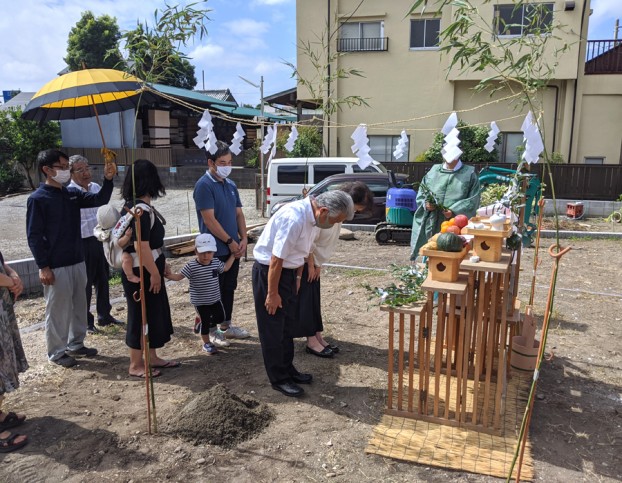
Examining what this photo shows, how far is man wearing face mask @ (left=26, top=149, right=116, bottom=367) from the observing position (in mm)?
3625

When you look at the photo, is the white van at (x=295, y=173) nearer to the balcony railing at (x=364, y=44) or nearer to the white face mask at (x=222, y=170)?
the balcony railing at (x=364, y=44)

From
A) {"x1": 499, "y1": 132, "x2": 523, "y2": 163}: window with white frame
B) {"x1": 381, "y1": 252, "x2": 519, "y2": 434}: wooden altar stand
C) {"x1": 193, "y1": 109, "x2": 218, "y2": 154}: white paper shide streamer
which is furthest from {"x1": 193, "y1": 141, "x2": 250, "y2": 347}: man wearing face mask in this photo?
{"x1": 499, "y1": 132, "x2": 523, "y2": 163}: window with white frame

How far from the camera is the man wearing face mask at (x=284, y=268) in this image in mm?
2998

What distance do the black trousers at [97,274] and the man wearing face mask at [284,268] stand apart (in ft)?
7.11

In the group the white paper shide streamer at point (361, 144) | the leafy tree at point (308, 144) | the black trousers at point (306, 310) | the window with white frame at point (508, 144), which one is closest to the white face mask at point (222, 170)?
the black trousers at point (306, 310)

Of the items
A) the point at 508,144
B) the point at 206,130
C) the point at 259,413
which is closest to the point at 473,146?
the point at 508,144

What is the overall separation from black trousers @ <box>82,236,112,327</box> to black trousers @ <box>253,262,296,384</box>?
2.15m

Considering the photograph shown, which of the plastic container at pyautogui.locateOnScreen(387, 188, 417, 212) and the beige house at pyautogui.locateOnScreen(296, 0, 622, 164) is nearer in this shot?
the plastic container at pyautogui.locateOnScreen(387, 188, 417, 212)

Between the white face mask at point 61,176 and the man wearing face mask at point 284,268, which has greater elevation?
the white face mask at point 61,176

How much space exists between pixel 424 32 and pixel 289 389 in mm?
13755

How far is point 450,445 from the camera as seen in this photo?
9.27 ft

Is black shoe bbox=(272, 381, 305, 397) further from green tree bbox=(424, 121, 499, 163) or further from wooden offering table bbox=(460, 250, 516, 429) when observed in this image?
green tree bbox=(424, 121, 499, 163)

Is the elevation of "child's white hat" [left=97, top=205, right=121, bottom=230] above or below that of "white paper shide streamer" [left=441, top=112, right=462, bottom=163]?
below

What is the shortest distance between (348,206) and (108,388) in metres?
2.22
